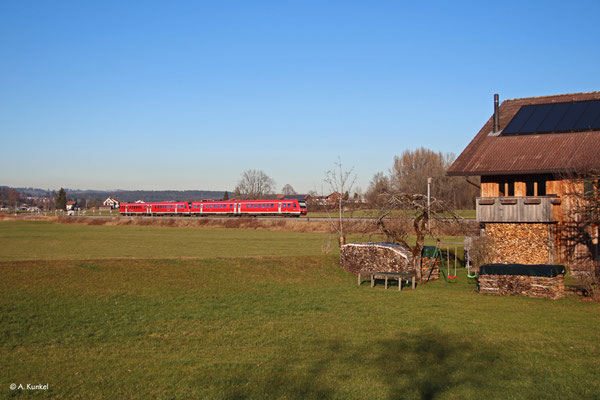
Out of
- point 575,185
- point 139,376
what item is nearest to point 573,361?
point 139,376

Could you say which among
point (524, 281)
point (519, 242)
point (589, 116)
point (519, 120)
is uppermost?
point (519, 120)

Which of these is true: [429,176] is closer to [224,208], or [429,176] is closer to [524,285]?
[224,208]

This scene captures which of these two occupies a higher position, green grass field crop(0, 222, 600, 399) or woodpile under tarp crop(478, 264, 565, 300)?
woodpile under tarp crop(478, 264, 565, 300)

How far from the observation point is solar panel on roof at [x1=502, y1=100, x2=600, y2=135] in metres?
25.0

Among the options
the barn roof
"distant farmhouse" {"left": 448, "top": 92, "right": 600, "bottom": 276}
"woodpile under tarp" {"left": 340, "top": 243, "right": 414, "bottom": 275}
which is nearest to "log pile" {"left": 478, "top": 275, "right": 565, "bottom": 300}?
"woodpile under tarp" {"left": 340, "top": 243, "right": 414, "bottom": 275}

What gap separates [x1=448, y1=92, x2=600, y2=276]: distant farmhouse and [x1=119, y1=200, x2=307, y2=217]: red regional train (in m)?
44.6

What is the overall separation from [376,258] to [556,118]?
12325 mm

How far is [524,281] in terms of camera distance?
16.1 metres

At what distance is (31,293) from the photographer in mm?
13547

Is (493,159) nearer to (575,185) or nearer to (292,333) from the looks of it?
(575,185)

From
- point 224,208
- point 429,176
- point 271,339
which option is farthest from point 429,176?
point 271,339

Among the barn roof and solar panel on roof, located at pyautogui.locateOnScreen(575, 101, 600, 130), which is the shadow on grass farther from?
solar panel on roof, located at pyautogui.locateOnScreen(575, 101, 600, 130)

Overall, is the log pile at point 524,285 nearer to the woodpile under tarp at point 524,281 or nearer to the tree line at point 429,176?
the woodpile under tarp at point 524,281

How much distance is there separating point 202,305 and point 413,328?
539 centimetres
